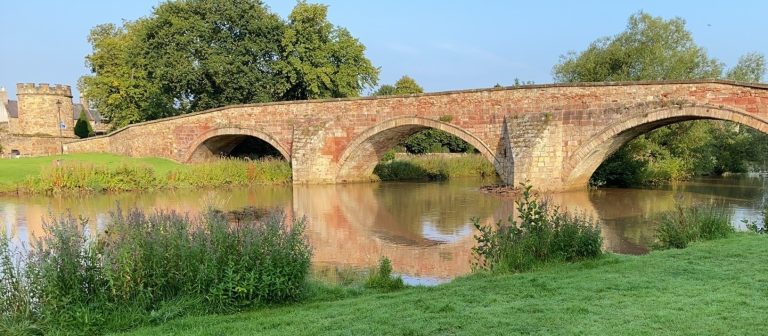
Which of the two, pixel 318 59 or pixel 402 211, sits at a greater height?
pixel 318 59

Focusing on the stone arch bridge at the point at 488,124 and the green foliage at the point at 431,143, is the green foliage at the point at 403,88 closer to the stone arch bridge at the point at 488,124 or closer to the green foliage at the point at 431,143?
the green foliage at the point at 431,143

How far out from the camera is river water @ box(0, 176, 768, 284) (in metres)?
→ 8.77

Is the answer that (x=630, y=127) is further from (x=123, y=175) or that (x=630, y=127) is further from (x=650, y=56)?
(x=123, y=175)

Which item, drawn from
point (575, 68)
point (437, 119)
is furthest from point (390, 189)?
point (575, 68)

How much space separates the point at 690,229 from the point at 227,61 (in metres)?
24.9

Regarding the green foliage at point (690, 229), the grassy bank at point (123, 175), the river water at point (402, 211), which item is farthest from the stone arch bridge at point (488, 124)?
the green foliage at point (690, 229)

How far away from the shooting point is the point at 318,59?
30.3 m

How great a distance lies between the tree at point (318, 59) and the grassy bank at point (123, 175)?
22.8 feet

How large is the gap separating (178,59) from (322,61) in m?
7.39

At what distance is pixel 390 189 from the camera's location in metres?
22.2

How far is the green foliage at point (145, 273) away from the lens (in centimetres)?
451

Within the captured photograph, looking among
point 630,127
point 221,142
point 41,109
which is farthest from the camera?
point 41,109

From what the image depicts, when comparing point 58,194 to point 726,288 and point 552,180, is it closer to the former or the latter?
point 552,180

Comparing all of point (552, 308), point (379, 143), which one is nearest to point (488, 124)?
point (379, 143)
